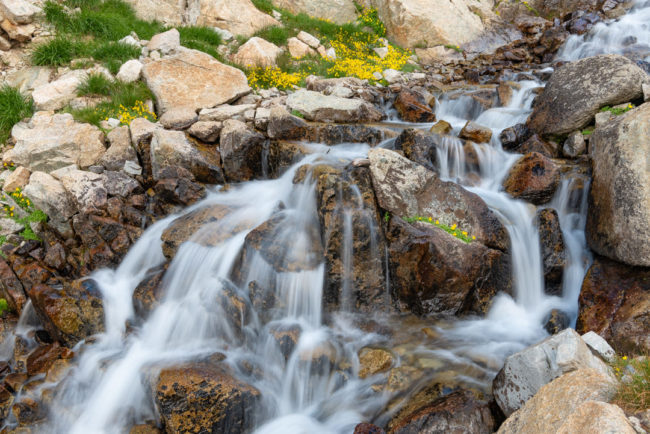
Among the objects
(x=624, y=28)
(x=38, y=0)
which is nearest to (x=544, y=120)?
(x=624, y=28)

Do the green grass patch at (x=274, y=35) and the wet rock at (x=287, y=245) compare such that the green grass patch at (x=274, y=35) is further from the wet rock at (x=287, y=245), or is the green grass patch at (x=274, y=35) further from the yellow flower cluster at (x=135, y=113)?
the wet rock at (x=287, y=245)

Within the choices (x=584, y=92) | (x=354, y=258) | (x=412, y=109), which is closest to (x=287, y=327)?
(x=354, y=258)

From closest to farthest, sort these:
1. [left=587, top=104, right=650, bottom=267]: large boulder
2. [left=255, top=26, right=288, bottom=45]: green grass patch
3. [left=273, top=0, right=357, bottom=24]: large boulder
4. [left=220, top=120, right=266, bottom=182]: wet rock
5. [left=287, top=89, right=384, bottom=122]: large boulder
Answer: [left=587, top=104, right=650, bottom=267]: large boulder < [left=220, top=120, right=266, bottom=182]: wet rock < [left=287, top=89, right=384, bottom=122]: large boulder < [left=255, top=26, right=288, bottom=45]: green grass patch < [left=273, top=0, right=357, bottom=24]: large boulder

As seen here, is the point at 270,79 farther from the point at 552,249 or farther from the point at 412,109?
the point at 552,249

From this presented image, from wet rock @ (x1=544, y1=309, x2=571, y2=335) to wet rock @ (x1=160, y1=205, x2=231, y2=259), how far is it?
5.08 meters

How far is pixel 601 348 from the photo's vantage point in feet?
11.7

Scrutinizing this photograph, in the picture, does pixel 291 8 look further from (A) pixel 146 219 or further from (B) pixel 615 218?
(B) pixel 615 218

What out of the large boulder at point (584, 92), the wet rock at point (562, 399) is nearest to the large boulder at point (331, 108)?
the large boulder at point (584, 92)

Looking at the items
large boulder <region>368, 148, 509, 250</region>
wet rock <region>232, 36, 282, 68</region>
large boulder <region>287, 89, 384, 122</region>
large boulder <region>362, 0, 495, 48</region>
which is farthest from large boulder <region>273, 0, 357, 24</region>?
large boulder <region>368, 148, 509, 250</region>

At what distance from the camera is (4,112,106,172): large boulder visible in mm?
7159

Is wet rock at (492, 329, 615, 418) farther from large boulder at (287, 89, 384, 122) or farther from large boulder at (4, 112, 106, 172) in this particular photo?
large boulder at (4, 112, 106, 172)

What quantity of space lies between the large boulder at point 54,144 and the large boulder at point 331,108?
13.7 feet

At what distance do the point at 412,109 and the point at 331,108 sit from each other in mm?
2175

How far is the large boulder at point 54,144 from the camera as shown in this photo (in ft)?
23.5
